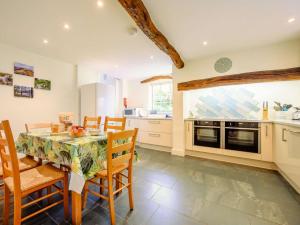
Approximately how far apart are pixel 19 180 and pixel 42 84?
2.78 metres

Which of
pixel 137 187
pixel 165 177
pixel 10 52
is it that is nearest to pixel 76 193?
pixel 137 187

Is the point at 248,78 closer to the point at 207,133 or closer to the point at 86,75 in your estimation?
the point at 207,133

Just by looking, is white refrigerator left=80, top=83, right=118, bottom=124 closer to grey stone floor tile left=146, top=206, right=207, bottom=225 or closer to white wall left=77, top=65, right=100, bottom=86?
white wall left=77, top=65, right=100, bottom=86

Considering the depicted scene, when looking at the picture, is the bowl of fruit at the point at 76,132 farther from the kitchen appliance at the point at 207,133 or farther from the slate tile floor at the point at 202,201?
the kitchen appliance at the point at 207,133

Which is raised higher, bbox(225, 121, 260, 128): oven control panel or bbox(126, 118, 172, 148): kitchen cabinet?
bbox(225, 121, 260, 128): oven control panel

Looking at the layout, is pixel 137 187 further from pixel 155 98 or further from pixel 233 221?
pixel 155 98

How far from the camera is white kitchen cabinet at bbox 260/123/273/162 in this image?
2438mm

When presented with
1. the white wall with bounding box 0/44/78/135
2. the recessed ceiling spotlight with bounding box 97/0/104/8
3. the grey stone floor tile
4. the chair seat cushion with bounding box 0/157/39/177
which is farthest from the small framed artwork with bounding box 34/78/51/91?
the grey stone floor tile

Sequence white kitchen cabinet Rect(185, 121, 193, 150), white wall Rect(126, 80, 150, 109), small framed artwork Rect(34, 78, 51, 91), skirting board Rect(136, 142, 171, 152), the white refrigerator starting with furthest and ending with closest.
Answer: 1. white wall Rect(126, 80, 150, 109)
2. skirting board Rect(136, 142, 171, 152)
3. the white refrigerator
4. white kitchen cabinet Rect(185, 121, 193, 150)
5. small framed artwork Rect(34, 78, 51, 91)

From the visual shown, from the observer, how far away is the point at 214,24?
1983mm

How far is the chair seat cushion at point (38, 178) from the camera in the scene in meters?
1.11

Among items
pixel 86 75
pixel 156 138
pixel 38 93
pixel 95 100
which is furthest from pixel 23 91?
pixel 156 138

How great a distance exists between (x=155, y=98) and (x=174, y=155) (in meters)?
2.13

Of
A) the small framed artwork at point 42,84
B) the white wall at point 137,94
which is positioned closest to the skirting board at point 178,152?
the white wall at point 137,94
